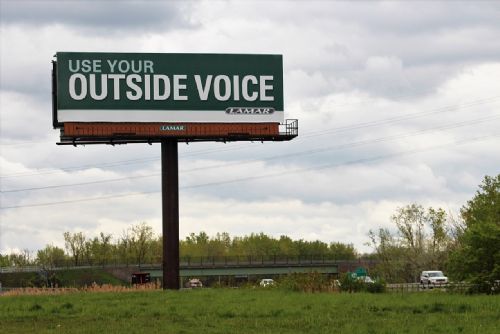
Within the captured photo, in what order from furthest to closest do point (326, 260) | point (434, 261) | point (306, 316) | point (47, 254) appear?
point (47, 254) → point (326, 260) → point (434, 261) → point (306, 316)

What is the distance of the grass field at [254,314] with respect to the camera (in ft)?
90.7

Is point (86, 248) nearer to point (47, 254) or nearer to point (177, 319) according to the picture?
point (47, 254)

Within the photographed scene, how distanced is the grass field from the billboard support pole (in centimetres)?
1460

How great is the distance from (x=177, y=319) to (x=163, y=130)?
2882cm

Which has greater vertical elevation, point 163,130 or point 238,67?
point 238,67

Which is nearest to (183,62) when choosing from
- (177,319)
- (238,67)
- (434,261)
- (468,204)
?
(238,67)

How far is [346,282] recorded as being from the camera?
Result: 48.3 meters

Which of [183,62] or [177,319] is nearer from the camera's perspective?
[177,319]

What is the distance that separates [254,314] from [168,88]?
2958cm

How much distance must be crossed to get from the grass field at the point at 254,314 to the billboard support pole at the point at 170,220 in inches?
575

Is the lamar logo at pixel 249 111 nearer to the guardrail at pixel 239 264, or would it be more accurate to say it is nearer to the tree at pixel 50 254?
the guardrail at pixel 239 264

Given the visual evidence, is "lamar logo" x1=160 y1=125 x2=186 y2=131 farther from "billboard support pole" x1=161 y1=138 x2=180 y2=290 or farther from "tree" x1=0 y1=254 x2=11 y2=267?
"tree" x1=0 y1=254 x2=11 y2=267

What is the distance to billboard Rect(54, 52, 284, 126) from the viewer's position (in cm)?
5847

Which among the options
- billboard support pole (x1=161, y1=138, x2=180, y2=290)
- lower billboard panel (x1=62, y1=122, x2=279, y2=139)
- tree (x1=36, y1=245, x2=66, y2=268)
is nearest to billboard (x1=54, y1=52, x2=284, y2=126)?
lower billboard panel (x1=62, y1=122, x2=279, y2=139)
